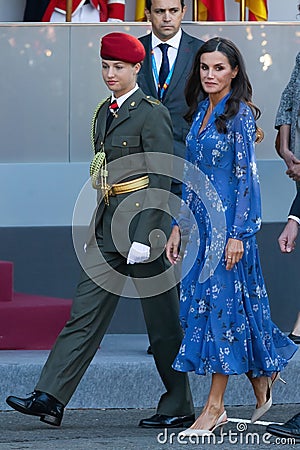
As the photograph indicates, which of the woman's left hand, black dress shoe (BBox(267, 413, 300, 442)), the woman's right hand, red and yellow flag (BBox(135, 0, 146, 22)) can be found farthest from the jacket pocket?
red and yellow flag (BBox(135, 0, 146, 22))

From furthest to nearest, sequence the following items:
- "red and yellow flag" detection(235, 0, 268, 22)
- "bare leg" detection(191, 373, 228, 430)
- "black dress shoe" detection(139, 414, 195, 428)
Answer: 1. "red and yellow flag" detection(235, 0, 268, 22)
2. "black dress shoe" detection(139, 414, 195, 428)
3. "bare leg" detection(191, 373, 228, 430)

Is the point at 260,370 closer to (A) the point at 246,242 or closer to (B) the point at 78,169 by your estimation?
(A) the point at 246,242

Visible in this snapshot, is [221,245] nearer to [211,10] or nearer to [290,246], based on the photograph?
[290,246]

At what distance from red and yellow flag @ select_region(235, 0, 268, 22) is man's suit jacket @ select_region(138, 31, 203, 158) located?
2278 mm

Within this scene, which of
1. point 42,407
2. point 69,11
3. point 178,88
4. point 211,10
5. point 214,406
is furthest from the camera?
point 211,10

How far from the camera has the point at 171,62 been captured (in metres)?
7.45

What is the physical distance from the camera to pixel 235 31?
890 centimetres

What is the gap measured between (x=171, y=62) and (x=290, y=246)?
159 cm

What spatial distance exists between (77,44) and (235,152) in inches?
124

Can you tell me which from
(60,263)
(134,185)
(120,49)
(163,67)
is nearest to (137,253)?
(134,185)

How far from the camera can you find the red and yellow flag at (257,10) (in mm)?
9641

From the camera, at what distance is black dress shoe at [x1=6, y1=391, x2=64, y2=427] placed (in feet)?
19.9

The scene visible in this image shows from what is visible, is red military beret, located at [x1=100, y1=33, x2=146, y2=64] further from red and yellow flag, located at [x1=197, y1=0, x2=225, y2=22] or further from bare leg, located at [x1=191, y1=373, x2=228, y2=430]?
red and yellow flag, located at [x1=197, y1=0, x2=225, y2=22]

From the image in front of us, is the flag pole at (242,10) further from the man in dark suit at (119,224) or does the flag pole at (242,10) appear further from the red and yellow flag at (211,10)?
the man in dark suit at (119,224)
